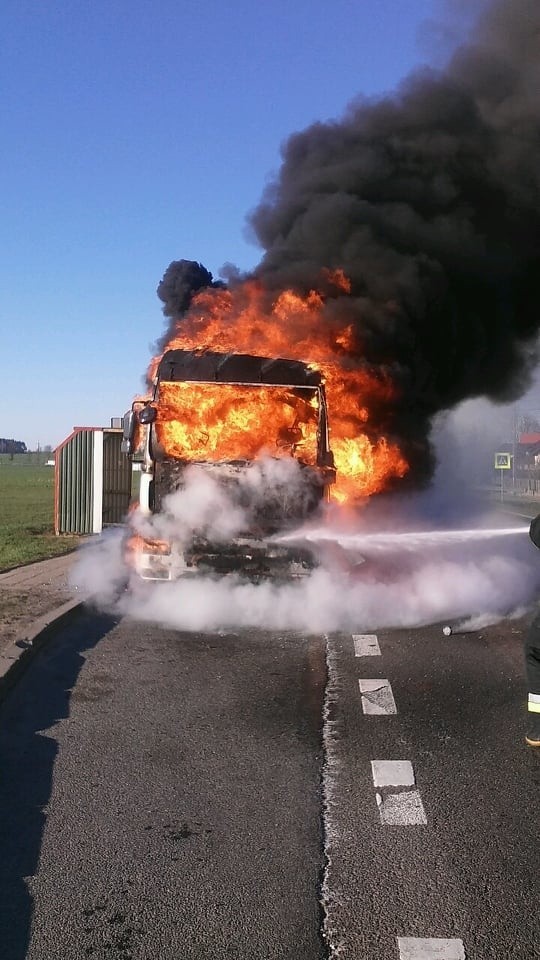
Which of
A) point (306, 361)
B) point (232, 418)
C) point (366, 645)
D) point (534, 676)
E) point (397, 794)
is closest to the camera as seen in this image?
point (397, 794)

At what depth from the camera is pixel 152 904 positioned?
121 inches

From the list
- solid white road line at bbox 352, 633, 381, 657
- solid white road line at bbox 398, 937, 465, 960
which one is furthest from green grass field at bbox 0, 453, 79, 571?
solid white road line at bbox 398, 937, 465, 960

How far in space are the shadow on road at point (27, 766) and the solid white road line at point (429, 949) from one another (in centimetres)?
133

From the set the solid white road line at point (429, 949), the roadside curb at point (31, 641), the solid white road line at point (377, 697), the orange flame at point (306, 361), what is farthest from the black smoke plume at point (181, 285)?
the solid white road line at point (429, 949)

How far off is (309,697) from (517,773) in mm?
1766

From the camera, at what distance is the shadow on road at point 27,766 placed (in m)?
3.06

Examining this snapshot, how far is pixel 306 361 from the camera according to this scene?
10008 millimetres

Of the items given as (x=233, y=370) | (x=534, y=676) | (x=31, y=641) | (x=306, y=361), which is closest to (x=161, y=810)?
(x=534, y=676)

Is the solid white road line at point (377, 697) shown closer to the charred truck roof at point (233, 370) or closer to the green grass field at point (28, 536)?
the charred truck roof at point (233, 370)

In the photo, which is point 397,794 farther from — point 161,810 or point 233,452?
point 233,452

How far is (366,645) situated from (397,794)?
3264 millimetres

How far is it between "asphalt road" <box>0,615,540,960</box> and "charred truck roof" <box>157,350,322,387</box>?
3733 millimetres

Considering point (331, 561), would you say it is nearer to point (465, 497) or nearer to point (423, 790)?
point (423, 790)

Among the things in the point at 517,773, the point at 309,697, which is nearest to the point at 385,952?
the point at 517,773
